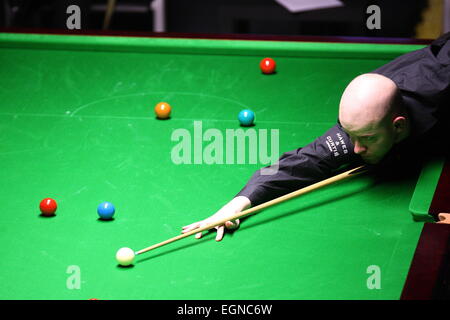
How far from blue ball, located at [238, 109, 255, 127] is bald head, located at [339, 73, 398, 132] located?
676mm

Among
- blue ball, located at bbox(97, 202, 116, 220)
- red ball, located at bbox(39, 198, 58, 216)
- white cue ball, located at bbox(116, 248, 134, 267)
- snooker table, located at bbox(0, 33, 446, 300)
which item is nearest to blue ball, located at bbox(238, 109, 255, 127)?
snooker table, located at bbox(0, 33, 446, 300)

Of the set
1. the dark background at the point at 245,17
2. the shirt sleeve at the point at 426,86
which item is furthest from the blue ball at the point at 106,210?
the dark background at the point at 245,17

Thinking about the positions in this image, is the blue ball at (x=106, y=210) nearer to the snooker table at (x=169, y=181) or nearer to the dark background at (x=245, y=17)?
the snooker table at (x=169, y=181)

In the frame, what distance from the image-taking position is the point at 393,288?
2.28 m

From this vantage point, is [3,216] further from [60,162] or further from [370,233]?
[370,233]

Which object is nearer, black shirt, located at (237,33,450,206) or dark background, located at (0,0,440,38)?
black shirt, located at (237,33,450,206)

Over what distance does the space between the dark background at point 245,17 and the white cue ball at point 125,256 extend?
171 inches

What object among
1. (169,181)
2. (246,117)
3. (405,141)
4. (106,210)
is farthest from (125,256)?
(405,141)

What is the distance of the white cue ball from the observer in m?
2.38

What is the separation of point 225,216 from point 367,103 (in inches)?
25.7

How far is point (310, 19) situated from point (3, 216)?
447 cm

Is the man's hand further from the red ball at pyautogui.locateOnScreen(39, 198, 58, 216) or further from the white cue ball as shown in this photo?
the red ball at pyautogui.locateOnScreen(39, 198, 58, 216)
